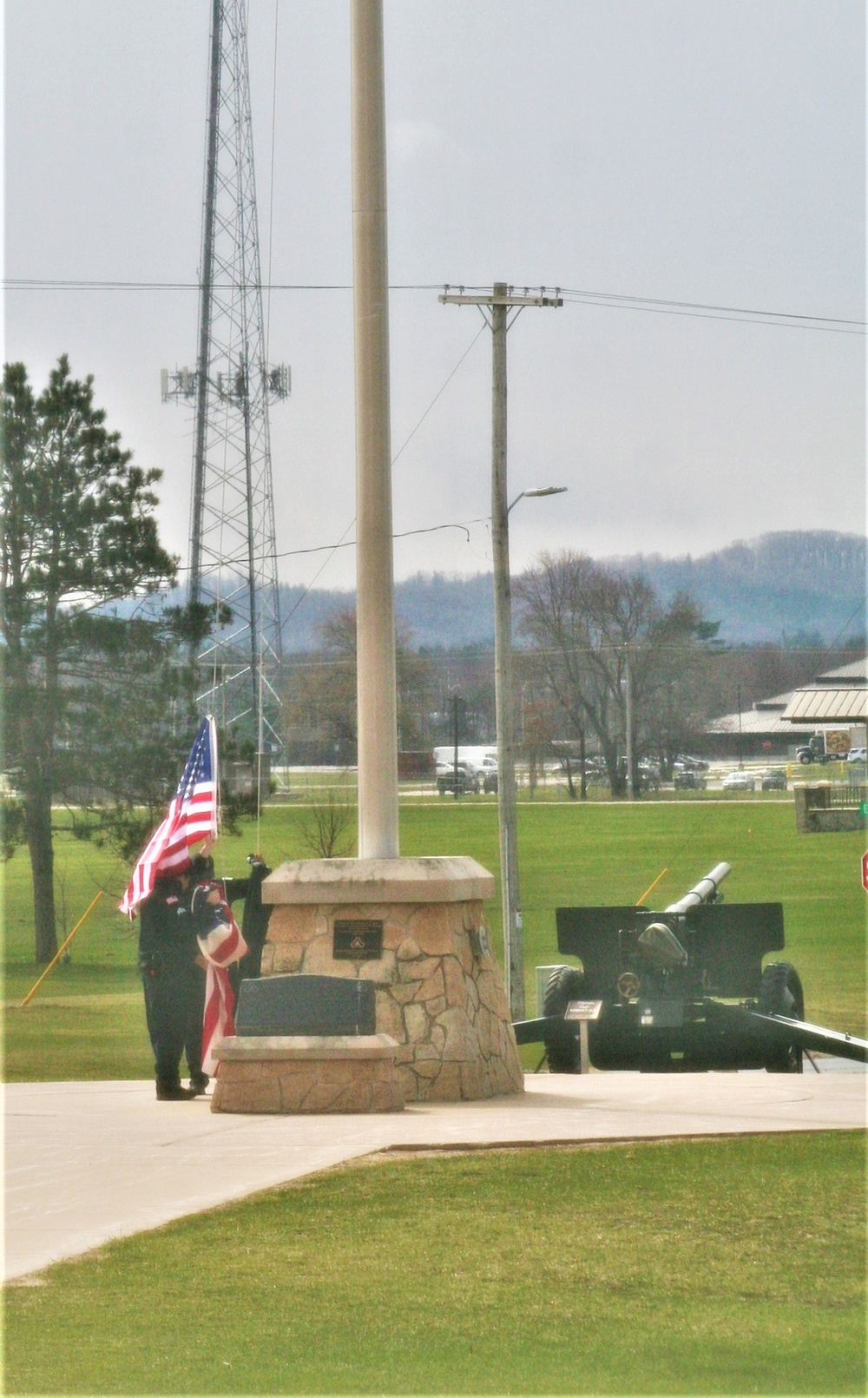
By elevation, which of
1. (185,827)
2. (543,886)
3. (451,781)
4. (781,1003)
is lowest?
(543,886)

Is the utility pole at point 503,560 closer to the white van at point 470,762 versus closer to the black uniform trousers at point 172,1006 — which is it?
the black uniform trousers at point 172,1006

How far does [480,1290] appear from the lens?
5148 millimetres

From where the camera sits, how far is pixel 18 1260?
18.3 ft

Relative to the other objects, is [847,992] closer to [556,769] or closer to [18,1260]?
[18,1260]

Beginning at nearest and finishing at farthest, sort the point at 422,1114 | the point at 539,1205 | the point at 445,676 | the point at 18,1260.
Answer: the point at 18,1260 → the point at 539,1205 → the point at 422,1114 → the point at 445,676

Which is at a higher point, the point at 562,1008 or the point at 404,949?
the point at 404,949

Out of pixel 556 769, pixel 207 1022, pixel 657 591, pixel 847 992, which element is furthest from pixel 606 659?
pixel 207 1022

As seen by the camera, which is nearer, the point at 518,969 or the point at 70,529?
the point at 518,969

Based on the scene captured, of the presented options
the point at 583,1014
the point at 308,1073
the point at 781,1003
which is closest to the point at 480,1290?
the point at 308,1073

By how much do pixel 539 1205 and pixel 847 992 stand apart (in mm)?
23514

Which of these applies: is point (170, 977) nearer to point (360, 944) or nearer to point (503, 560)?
point (360, 944)

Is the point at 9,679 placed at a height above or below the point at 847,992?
above

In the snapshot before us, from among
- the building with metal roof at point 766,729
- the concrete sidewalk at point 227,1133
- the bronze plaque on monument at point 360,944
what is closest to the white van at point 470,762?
the building with metal roof at point 766,729

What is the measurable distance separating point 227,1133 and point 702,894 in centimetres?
918
